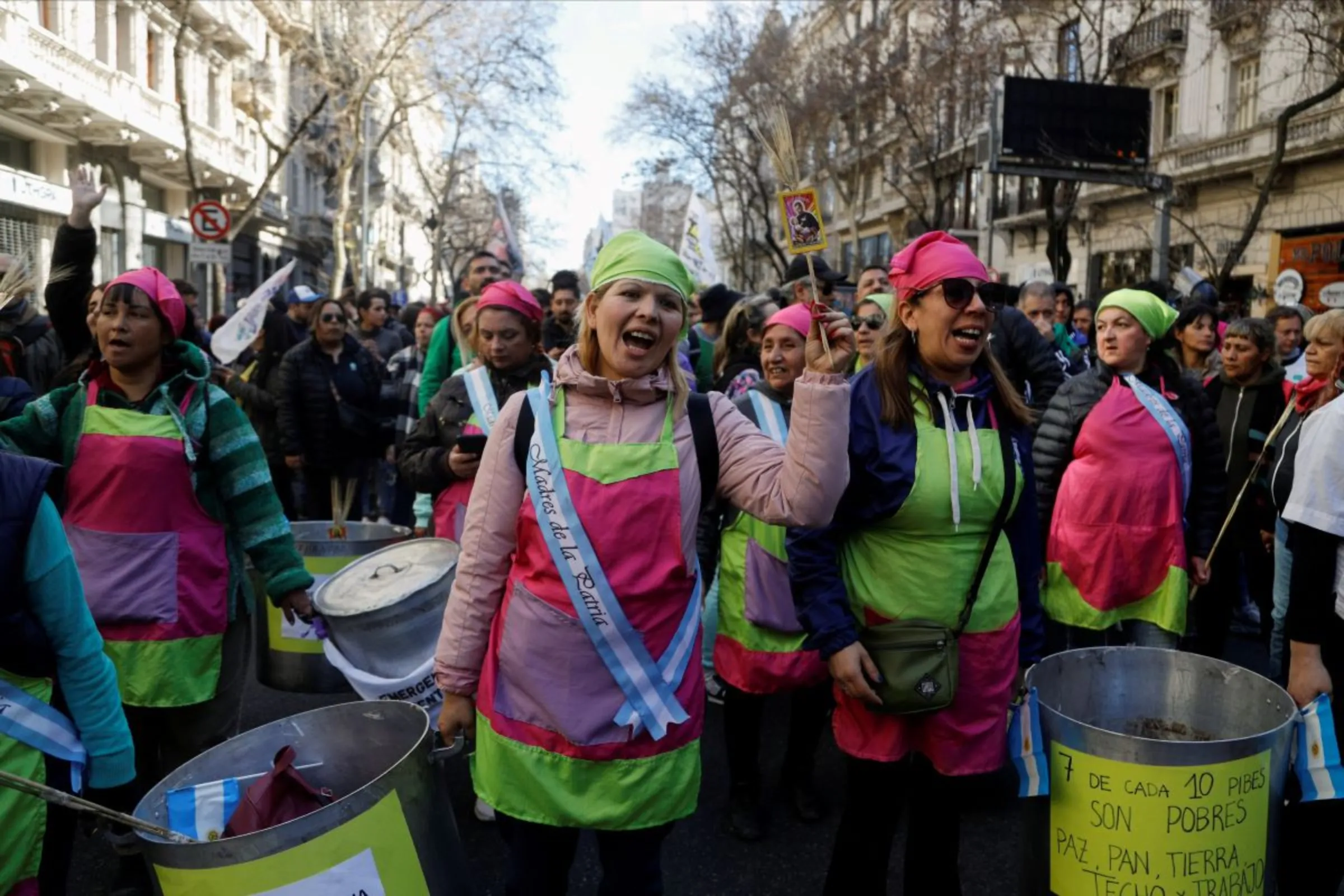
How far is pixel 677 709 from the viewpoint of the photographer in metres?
2.37

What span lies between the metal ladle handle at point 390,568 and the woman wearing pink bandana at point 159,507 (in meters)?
0.35

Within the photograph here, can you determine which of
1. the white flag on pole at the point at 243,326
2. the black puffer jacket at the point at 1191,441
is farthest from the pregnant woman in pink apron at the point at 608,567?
the white flag on pole at the point at 243,326

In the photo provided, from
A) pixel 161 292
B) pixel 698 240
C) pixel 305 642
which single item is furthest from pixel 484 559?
pixel 698 240

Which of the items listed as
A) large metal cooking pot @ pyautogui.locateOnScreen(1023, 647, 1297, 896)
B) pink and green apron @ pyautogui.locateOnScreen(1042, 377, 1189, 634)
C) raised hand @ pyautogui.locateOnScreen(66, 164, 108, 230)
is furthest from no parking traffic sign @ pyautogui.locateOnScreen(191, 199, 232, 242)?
large metal cooking pot @ pyautogui.locateOnScreen(1023, 647, 1297, 896)

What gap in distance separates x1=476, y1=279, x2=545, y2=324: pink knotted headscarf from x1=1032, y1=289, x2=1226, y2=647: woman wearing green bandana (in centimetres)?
215

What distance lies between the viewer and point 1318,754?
253 centimetres

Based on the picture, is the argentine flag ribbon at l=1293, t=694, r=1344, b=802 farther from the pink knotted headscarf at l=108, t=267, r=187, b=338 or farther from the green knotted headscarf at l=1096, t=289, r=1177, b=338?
the pink knotted headscarf at l=108, t=267, r=187, b=338

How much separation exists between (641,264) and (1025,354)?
147 inches

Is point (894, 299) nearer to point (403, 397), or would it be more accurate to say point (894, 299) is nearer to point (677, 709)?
point (677, 709)

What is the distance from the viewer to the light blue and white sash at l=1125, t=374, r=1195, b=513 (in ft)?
13.5

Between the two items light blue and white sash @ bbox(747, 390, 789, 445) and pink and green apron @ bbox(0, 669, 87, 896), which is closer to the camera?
pink and green apron @ bbox(0, 669, 87, 896)

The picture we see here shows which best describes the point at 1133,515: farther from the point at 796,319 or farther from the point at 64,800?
the point at 64,800

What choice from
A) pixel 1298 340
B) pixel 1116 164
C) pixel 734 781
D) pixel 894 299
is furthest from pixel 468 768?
pixel 1116 164

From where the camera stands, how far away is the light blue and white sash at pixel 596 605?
231cm
